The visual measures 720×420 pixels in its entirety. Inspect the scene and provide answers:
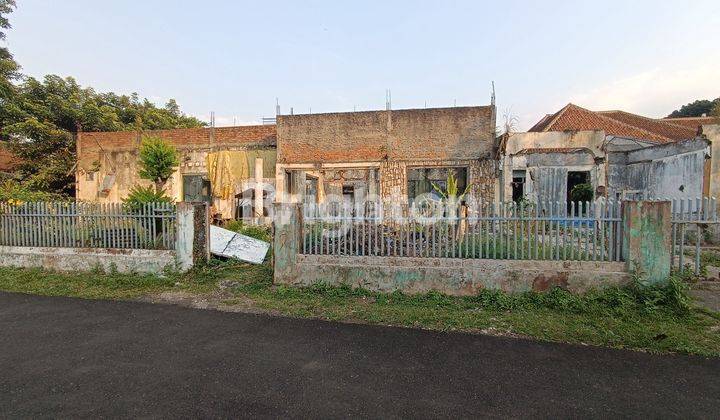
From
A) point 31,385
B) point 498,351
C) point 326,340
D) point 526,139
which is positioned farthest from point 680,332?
point 526,139

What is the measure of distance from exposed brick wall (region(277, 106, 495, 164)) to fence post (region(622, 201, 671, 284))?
304 inches

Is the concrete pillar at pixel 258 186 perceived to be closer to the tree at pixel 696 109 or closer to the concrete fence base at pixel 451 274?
the concrete fence base at pixel 451 274

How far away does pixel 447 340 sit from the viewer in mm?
3828

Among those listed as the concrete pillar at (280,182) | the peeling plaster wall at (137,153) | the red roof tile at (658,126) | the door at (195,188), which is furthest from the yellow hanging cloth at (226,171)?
the red roof tile at (658,126)

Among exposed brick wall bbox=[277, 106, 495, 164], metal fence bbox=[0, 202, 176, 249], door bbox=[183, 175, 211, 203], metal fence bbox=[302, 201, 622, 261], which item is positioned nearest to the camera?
metal fence bbox=[302, 201, 622, 261]

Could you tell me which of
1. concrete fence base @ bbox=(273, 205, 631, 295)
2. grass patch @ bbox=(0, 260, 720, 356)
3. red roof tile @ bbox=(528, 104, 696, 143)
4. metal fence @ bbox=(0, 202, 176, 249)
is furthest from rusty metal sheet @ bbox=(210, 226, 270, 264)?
red roof tile @ bbox=(528, 104, 696, 143)

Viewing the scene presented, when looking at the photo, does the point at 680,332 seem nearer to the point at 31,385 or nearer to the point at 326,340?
the point at 326,340

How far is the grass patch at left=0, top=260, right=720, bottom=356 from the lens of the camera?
3885mm

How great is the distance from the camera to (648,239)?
4.85m

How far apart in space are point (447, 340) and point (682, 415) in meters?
1.88

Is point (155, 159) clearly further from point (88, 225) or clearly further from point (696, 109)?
point (696, 109)

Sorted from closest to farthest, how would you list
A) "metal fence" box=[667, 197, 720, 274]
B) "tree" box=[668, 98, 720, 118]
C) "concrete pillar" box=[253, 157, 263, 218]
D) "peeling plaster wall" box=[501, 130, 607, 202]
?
1. "metal fence" box=[667, 197, 720, 274]
2. "peeling plaster wall" box=[501, 130, 607, 202]
3. "concrete pillar" box=[253, 157, 263, 218]
4. "tree" box=[668, 98, 720, 118]

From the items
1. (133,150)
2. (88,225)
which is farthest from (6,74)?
(88,225)

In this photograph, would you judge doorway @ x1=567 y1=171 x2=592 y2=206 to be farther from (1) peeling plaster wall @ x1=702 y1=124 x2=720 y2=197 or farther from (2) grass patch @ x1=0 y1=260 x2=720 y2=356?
(2) grass patch @ x1=0 y1=260 x2=720 y2=356
